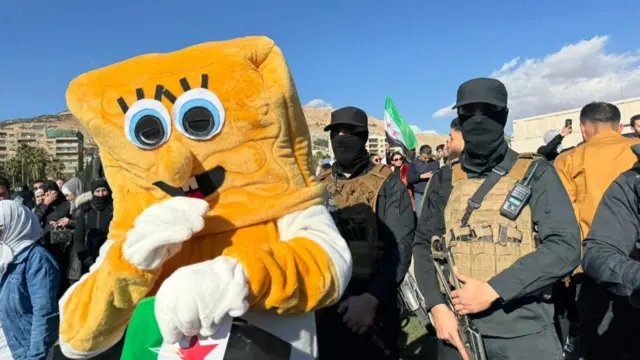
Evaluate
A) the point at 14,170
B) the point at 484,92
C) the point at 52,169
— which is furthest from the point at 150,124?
the point at 52,169

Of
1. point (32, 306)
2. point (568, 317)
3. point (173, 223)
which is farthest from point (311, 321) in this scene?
point (568, 317)

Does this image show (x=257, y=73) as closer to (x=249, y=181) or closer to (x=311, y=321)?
(x=249, y=181)

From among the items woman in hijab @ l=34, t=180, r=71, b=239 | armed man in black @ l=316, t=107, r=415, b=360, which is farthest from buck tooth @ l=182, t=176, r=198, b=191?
woman in hijab @ l=34, t=180, r=71, b=239

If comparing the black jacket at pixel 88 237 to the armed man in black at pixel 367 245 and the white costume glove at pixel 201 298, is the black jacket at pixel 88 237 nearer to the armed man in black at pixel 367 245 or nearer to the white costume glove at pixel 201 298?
the armed man in black at pixel 367 245

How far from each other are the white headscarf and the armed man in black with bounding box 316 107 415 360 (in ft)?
8.19

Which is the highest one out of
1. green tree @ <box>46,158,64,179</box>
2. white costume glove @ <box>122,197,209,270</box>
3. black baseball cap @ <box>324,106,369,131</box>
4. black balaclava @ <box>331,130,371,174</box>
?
black baseball cap @ <box>324,106,369,131</box>

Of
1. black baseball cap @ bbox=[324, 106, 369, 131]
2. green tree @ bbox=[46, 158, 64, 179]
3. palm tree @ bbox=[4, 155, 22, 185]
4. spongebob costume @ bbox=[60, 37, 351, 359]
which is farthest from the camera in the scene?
green tree @ bbox=[46, 158, 64, 179]

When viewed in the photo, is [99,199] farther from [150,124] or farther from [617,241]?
[617,241]

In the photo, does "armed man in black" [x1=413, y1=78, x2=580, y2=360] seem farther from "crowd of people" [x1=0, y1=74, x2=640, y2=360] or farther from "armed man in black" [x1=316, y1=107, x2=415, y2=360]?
"armed man in black" [x1=316, y1=107, x2=415, y2=360]

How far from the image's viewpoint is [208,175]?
1.75 metres

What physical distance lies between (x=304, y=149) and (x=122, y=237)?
773 millimetres

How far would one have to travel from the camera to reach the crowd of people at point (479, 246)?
214 centimetres

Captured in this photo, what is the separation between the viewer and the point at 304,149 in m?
1.97

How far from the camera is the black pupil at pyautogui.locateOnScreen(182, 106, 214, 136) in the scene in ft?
5.64
